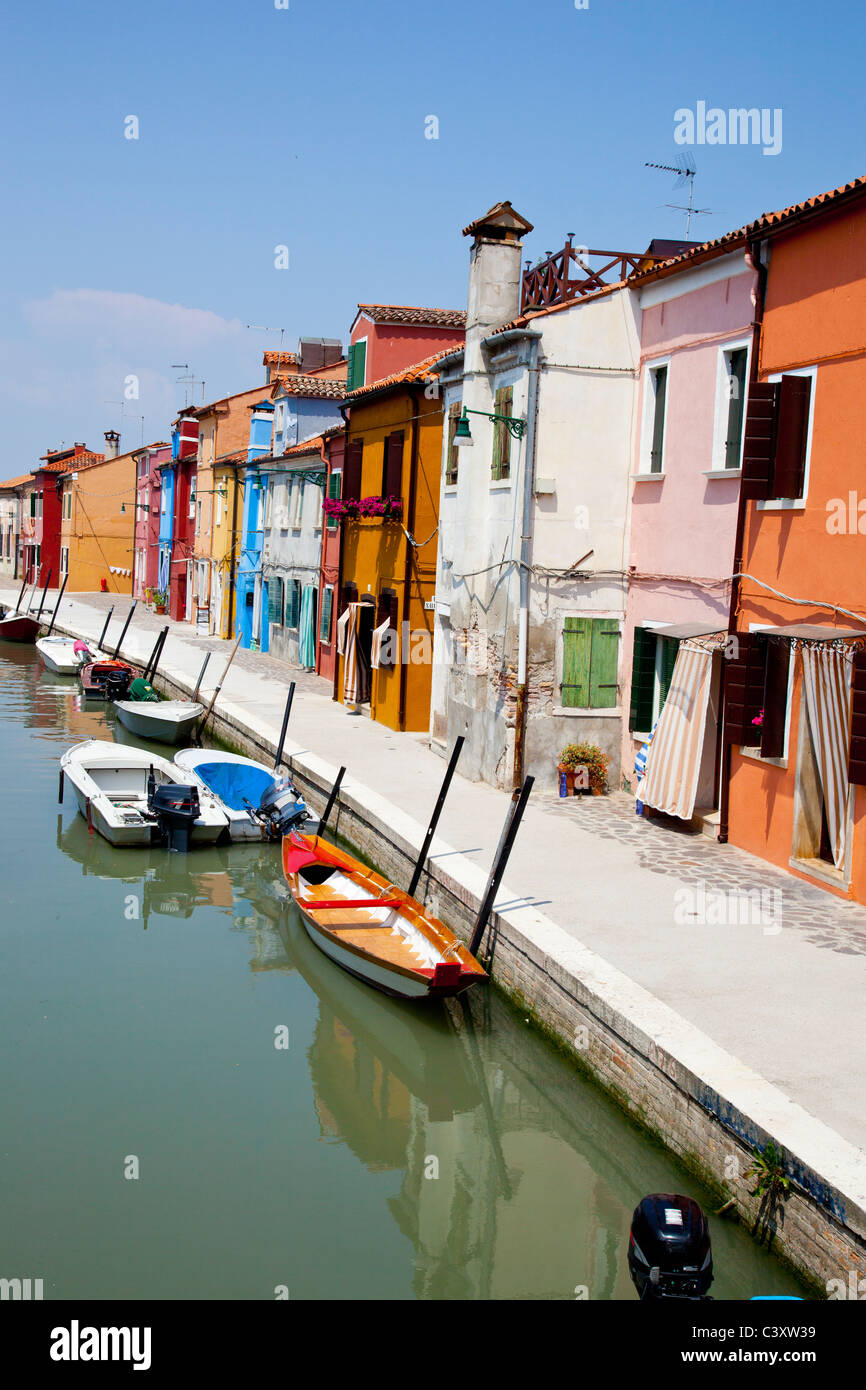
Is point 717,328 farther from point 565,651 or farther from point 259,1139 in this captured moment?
point 259,1139

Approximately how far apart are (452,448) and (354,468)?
6.64m

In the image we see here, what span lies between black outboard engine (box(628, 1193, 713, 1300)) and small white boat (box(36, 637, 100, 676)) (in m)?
31.8

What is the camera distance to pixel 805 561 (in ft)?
40.0

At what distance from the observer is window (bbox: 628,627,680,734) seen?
15836mm

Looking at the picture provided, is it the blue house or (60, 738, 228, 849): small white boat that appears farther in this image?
the blue house

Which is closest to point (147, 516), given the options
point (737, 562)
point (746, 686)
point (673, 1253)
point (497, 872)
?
point (737, 562)

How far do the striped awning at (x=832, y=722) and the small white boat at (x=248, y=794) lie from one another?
7.77 m

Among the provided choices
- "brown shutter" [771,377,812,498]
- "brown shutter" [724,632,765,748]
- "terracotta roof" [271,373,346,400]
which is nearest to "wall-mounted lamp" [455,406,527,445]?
"brown shutter" [771,377,812,498]

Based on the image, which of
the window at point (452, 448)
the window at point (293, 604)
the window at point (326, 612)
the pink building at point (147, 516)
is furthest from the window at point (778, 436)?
the pink building at point (147, 516)

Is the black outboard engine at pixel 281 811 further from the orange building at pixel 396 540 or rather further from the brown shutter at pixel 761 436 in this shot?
the brown shutter at pixel 761 436

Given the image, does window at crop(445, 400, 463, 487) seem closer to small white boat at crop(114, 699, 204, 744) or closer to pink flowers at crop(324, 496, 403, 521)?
pink flowers at crop(324, 496, 403, 521)

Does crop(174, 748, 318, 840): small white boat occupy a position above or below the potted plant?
below
